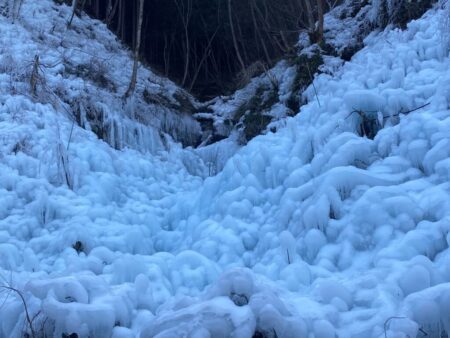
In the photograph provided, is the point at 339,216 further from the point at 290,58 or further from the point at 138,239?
the point at 290,58

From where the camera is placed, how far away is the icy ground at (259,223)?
103 inches

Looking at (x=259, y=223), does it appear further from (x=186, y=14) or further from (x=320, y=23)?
(x=186, y=14)

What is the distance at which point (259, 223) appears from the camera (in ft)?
14.8

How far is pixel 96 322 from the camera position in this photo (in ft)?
9.04

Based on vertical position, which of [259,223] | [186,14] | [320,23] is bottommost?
[259,223]

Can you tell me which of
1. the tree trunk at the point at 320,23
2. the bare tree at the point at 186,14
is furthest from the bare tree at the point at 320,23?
the bare tree at the point at 186,14

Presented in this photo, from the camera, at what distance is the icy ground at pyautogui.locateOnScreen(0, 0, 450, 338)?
8.60 feet

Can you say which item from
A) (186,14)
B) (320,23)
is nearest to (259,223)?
(320,23)

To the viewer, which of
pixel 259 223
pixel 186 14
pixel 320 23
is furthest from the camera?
pixel 186 14

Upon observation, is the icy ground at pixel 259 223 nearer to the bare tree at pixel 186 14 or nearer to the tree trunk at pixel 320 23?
the tree trunk at pixel 320 23

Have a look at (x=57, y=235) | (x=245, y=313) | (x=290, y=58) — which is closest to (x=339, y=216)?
(x=245, y=313)

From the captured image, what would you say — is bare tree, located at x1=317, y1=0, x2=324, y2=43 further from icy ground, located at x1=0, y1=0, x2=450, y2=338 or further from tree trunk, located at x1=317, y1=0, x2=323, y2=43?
icy ground, located at x1=0, y1=0, x2=450, y2=338

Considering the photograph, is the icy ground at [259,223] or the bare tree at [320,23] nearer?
the icy ground at [259,223]

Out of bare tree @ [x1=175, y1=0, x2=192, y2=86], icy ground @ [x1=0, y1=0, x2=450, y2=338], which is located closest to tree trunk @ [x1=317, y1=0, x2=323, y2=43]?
icy ground @ [x1=0, y1=0, x2=450, y2=338]
